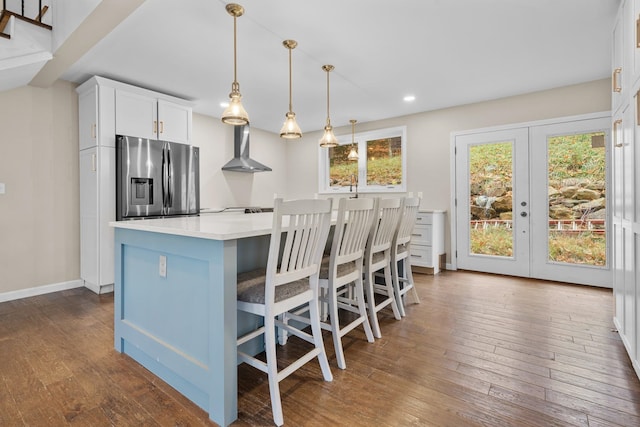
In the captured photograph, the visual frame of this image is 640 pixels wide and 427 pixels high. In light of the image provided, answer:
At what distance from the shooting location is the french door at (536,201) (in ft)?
12.0

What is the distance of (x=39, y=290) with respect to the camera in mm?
3389

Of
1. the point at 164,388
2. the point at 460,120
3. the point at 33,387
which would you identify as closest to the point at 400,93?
the point at 460,120

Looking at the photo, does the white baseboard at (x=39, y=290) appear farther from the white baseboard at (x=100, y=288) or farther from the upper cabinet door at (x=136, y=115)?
the upper cabinet door at (x=136, y=115)

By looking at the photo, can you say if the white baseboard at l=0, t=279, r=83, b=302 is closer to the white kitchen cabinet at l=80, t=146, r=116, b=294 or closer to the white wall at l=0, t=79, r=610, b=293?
the white wall at l=0, t=79, r=610, b=293

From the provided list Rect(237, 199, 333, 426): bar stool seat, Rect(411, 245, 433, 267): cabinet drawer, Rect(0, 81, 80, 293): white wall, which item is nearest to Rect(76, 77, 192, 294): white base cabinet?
Rect(0, 81, 80, 293): white wall

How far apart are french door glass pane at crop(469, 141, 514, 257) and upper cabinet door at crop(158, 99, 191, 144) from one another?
12.6ft

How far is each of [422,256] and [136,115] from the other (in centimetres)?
394

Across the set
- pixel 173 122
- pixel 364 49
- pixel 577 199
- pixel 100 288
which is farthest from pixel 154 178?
pixel 577 199

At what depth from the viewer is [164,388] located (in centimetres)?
171

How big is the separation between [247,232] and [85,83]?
3.23m

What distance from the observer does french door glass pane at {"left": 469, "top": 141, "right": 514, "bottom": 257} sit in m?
4.20

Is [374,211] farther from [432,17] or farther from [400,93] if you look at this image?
[400,93]

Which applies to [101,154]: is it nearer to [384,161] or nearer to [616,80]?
[384,161]

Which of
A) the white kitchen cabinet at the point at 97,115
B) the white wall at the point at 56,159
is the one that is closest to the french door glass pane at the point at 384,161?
the white wall at the point at 56,159
